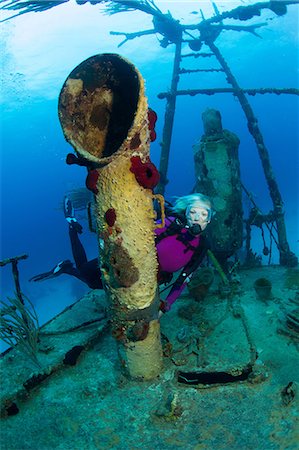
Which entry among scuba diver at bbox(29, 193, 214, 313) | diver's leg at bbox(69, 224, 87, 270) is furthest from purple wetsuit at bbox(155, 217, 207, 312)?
diver's leg at bbox(69, 224, 87, 270)

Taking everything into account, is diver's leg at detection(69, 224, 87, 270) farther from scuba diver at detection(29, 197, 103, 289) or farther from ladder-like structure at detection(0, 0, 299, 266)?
ladder-like structure at detection(0, 0, 299, 266)

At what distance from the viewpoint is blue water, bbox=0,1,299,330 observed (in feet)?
141

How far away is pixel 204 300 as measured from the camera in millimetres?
5699

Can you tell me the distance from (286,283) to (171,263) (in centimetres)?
275

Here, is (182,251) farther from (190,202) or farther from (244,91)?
(244,91)

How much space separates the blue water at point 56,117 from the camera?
141ft

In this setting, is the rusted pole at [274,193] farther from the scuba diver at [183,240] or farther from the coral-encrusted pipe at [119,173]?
the coral-encrusted pipe at [119,173]

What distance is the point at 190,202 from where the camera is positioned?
4.48 meters

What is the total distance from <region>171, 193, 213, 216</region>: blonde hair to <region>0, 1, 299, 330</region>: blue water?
1067 cm

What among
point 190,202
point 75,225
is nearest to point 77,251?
point 75,225

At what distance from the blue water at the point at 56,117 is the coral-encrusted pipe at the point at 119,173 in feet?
40.3

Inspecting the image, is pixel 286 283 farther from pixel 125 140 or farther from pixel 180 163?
pixel 180 163

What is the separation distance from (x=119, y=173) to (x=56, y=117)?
78.0 m

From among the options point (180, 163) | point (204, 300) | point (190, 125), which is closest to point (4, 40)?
point (204, 300)
